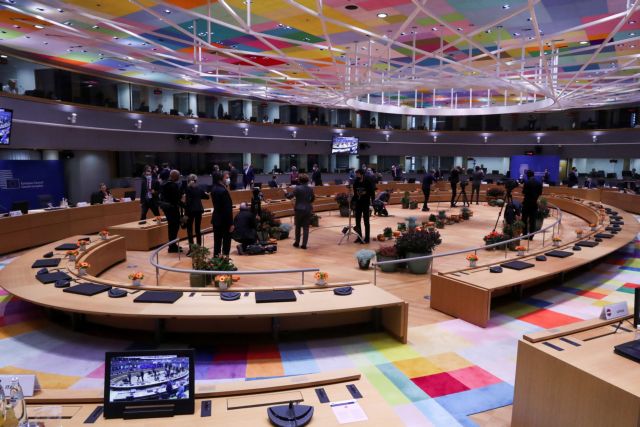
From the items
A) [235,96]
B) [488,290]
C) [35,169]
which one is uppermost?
[235,96]

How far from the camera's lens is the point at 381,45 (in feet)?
45.4

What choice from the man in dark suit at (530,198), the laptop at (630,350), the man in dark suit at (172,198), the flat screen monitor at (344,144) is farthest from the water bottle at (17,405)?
the flat screen monitor at (344,144)

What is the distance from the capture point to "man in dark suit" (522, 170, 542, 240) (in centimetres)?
1125

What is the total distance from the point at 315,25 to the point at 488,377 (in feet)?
32.3

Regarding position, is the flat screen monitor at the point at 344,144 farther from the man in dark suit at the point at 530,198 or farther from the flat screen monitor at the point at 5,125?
the flat screen monitor at the point at 5,125

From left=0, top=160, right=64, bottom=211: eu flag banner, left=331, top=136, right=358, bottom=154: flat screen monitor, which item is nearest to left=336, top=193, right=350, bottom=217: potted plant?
left=0, top=160, right=64, bottom=211: eu flag banner

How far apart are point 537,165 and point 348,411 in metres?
28.6

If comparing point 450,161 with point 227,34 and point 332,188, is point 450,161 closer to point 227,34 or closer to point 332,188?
point 332,188

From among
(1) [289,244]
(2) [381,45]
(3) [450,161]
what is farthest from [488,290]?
(3) [450,161]

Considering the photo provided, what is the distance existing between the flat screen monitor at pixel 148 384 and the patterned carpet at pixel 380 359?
191cm

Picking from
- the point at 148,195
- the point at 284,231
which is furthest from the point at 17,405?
the point at 148,195

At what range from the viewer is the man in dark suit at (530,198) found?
443 inches

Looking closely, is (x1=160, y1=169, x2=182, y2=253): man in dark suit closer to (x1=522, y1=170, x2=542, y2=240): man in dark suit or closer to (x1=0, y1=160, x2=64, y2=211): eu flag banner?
(x1=0, y1=160, x2=64, y2=211): eu flag banner

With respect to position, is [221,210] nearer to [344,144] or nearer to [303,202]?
[303,202]
